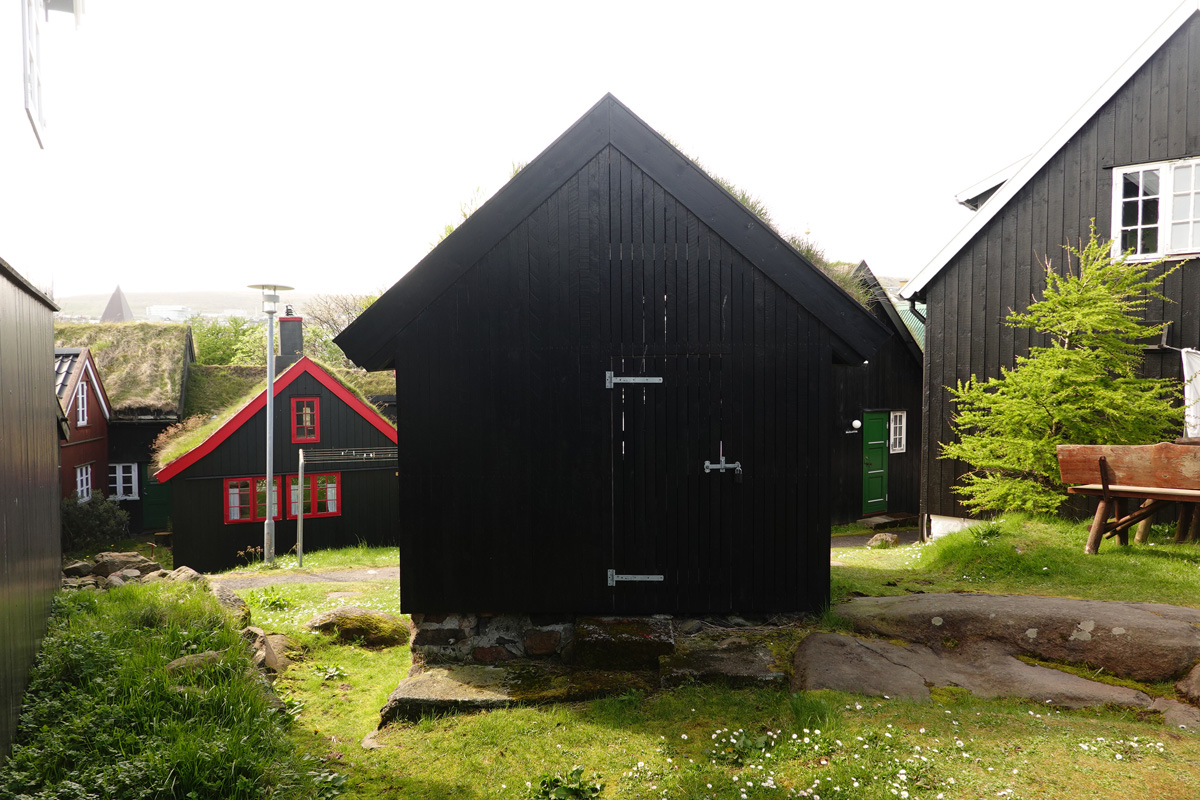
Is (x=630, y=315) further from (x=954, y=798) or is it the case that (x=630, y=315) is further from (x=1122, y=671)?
(x=1122, y=671)

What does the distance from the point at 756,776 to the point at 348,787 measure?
8.57 feet

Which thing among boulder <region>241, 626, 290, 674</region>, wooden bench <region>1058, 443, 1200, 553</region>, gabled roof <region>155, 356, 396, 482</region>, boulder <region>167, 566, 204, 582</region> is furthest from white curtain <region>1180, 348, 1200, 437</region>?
gabled roof <region>155, 356, 396, 482</region>

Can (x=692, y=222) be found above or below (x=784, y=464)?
above

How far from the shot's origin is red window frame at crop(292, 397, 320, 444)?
2027cm

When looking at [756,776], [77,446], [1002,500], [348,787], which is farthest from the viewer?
[77,446]

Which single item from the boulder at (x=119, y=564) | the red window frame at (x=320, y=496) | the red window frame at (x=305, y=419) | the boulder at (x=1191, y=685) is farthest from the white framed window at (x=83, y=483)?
the boulder at (x=1191, y=685)

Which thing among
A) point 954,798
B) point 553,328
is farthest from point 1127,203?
point 954,798

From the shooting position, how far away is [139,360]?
94.4 feet

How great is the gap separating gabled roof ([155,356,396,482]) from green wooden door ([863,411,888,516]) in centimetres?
1311

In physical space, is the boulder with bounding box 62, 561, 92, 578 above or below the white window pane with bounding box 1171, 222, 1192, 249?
below

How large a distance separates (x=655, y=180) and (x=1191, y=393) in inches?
327

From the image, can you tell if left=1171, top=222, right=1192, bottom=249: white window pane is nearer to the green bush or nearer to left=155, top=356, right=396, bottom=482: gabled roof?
left=155, top=356, right=396, bottom=482: gabled roof

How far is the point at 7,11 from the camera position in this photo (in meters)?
4.98

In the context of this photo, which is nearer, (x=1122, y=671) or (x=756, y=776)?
(x=756, y=776)
